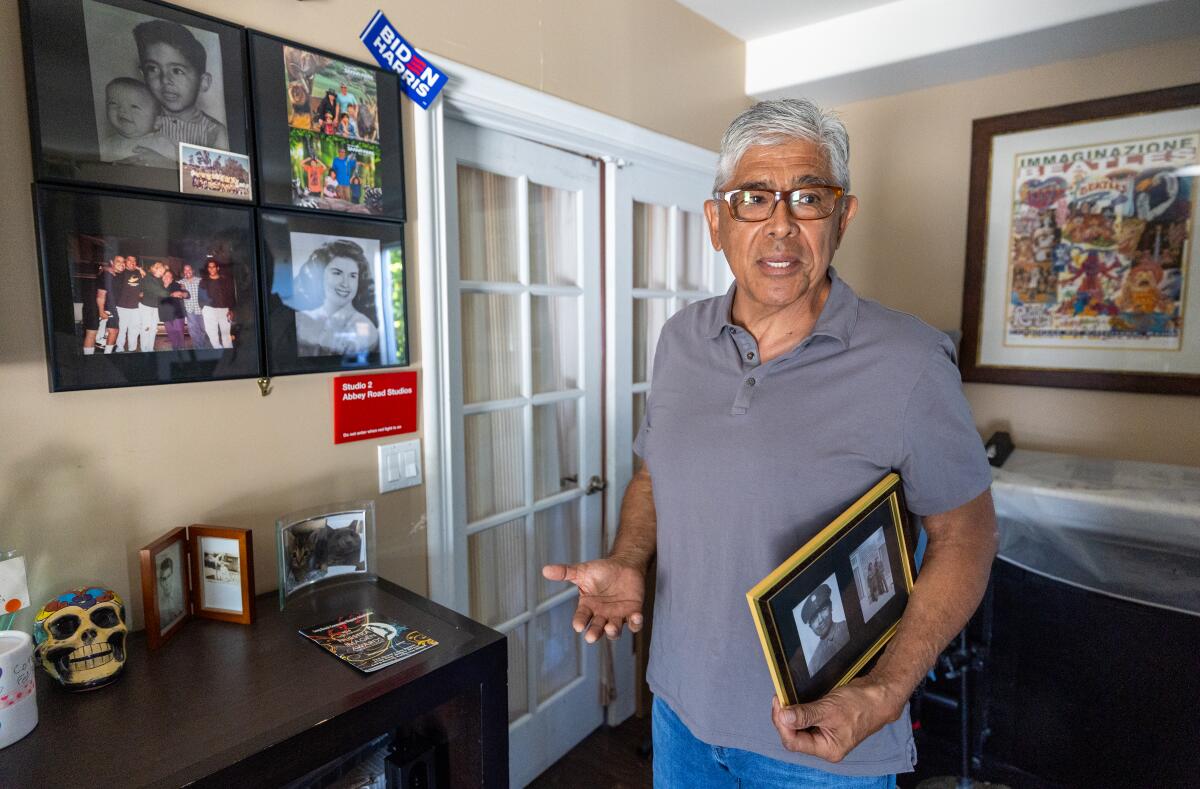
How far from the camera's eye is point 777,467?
983 millimetres

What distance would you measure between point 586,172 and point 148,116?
1.27m

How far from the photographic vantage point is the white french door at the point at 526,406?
6.07 ft

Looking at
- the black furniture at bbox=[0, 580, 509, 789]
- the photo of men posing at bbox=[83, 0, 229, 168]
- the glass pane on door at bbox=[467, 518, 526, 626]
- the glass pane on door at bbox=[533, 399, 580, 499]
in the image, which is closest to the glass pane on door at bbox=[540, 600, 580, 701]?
the glass pane on door at bbox=[467, 518, 526, 626]

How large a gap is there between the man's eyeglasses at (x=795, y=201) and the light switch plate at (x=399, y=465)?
0.96 m

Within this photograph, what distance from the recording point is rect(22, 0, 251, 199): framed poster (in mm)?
1023

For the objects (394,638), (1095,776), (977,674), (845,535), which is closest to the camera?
(845,535)

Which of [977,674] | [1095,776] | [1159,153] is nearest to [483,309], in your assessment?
[977,674]

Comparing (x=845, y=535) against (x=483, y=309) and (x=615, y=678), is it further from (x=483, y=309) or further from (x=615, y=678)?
(x=615, y=678)

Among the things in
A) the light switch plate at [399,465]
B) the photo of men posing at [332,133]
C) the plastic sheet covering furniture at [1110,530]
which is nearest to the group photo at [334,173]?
the photo of men posing at [332,133]

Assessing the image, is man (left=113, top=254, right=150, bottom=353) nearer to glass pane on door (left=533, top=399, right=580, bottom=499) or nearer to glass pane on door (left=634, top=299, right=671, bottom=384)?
glass pane on door (left=533, top=399, right=580, bottom=499)

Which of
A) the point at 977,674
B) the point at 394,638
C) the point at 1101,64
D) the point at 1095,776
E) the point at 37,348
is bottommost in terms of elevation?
the point at 1095,776

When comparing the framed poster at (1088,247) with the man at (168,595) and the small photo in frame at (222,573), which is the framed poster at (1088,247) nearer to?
the small photo in frame at (222,573)

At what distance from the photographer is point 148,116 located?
1126 mm

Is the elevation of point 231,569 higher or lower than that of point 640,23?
lower
